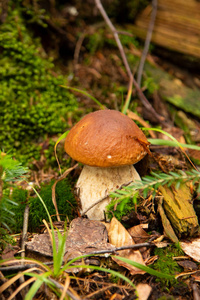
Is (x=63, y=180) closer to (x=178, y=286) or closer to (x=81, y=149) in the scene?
(x=81, y=149)

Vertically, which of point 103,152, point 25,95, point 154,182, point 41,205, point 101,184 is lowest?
point 41,205

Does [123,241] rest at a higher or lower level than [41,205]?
higher

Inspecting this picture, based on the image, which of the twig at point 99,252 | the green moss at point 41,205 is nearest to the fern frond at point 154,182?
the twig at point 99,252

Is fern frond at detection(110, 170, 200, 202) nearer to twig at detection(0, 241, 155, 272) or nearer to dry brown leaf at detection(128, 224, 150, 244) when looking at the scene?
twig at detection(0, 241, 155, 272)

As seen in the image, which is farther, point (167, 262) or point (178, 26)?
point (178, 26)

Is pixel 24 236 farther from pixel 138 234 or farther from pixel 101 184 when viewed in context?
pixel 138 234

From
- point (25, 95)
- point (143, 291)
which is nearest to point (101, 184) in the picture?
point (143, 291)

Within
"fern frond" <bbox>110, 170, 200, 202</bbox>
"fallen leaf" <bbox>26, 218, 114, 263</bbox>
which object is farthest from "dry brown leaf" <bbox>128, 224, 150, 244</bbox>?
"fern frond" <bbox>110, 170, 200, 202</bbox>
